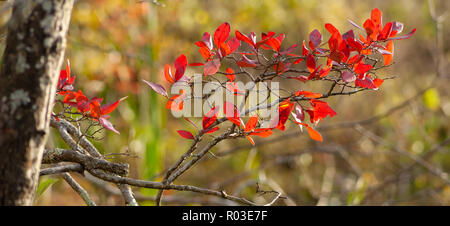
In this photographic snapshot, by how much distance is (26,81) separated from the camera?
0.66 metres

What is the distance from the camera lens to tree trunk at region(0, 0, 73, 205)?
658 millimetres

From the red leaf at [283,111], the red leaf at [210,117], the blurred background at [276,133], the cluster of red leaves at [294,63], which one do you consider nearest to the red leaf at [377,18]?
the cluster of red leaves at [294,63]

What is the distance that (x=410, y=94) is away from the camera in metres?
4.10

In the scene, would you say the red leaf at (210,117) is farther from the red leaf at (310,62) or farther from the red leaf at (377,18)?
the red leaf at (377,18)

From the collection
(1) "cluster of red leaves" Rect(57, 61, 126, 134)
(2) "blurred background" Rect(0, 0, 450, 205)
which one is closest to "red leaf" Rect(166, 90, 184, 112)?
(1) "cluster of red leaves" Rect(57, 61, 126, 134)

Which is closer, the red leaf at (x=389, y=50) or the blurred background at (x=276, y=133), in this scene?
the red leaf at (x=389, y=50)

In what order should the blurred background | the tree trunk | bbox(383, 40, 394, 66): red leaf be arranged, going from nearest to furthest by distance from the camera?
1. the tree trunk
2. bbox(383, 40, 394, 66): red leaf
3. the blurred background

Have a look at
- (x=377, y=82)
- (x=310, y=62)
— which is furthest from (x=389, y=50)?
(x=310, y=62)

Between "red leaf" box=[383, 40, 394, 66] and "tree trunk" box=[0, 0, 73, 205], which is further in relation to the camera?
"red leaf" box=[383, 40, 394, 66]

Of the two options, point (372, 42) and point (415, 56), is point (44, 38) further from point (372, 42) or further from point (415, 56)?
point (415, 56)

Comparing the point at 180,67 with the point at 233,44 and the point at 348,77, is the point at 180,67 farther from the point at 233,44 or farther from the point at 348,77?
the point at 348,77

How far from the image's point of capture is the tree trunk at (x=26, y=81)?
0.66 meters

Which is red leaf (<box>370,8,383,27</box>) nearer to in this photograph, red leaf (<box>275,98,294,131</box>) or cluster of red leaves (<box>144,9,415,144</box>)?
cluster of red leaves (<box>144,9,415,144</box>)
